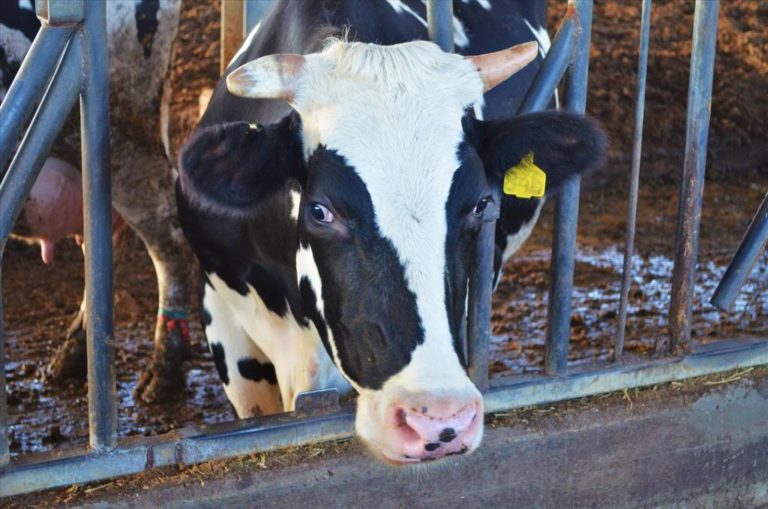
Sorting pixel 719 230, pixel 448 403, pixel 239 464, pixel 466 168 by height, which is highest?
pixel 466 168

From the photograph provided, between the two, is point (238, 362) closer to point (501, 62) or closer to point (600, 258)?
point (501, 62)

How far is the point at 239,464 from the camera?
242 centimetres

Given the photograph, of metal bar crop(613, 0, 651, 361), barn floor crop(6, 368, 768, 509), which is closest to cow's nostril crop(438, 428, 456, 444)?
barn floor crop(6, 368, 768, 509)

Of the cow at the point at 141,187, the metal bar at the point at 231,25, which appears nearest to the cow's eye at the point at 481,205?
the metal bar at the point at 231,25

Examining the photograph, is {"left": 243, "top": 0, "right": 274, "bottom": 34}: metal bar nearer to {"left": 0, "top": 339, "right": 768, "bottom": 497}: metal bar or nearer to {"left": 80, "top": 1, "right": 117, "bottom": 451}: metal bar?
{"left": 80, "top": 1, "right": 117, "bottom": 451}: metal bar

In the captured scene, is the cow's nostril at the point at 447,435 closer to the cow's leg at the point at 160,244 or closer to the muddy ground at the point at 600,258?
the muddy ground at the point at 600,258

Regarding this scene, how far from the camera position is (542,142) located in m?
2.45

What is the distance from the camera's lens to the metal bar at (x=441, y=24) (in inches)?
104

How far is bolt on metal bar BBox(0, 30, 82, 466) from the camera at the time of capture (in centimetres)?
208

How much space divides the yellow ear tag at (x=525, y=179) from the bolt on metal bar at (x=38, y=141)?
1005 millimetres

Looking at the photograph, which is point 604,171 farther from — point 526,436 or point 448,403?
point 448,403

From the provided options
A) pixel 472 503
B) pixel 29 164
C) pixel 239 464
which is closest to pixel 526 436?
pixel 472 503

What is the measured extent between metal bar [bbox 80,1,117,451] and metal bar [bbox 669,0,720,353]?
1.47 m

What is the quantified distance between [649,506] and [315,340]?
3.46 feet
